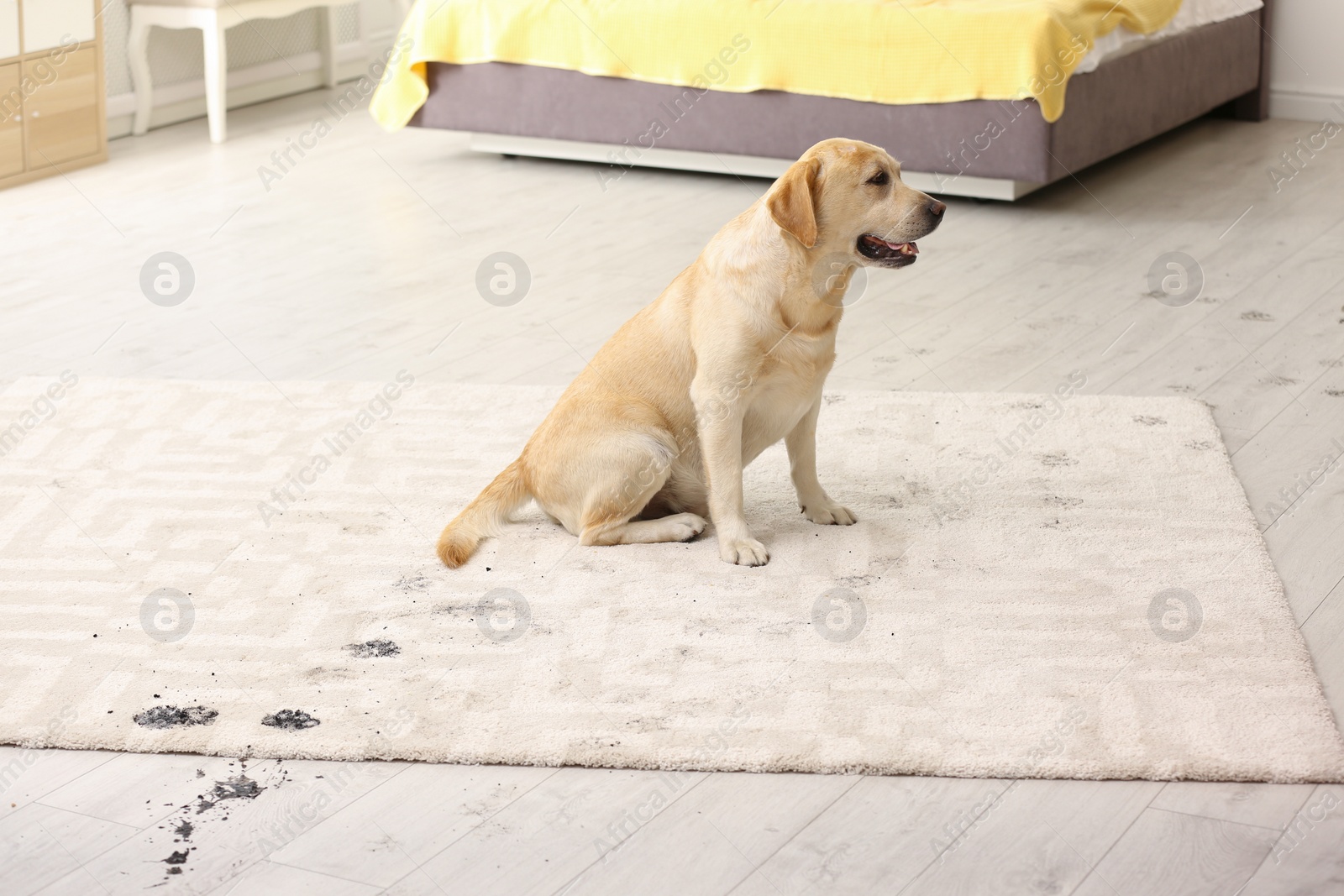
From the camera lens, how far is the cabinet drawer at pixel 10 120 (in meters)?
4.82

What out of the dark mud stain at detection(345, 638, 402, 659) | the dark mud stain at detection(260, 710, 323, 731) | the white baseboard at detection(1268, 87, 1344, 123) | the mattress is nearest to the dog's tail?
the dark mud stain at detection(345, 638, 402, 659)

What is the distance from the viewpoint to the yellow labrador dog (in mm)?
2232

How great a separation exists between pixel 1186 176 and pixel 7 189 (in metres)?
4.08

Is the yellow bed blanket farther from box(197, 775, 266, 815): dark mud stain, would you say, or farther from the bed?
box(197, 775, 266, 815): dark mud stain

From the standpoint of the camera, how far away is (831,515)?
97.0 inches

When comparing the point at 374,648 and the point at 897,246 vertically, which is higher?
the point at 897,246

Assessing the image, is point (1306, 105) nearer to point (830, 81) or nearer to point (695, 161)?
point (830, 81)

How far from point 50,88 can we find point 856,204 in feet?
12.5

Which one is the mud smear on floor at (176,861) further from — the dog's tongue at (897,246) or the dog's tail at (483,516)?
the dog's tongue at (897,246)

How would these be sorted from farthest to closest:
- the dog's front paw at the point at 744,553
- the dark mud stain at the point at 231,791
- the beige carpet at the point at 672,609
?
the dog's front paw at the point at 744,553
the beige carpet at the point at 672,609
the dark mud stain at the point at 231,791

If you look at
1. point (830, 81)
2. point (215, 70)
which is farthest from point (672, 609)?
point (215, 70)

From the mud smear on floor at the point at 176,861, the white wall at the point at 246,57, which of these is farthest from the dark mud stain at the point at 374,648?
the white wall at the point at 246,57

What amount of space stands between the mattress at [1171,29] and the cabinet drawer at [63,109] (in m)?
3.47

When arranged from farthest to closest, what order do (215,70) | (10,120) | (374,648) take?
1. (215,70)
2. (10,120)
3. (374,648)
